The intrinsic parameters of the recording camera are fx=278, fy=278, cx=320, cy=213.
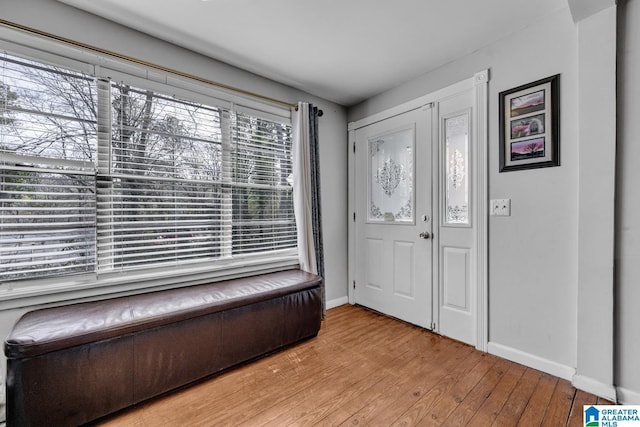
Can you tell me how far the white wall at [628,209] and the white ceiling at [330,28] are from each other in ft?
1.47

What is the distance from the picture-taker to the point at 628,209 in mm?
1611

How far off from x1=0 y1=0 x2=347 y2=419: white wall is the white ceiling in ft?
0.25

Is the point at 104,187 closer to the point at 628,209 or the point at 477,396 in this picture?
the point at 477,396

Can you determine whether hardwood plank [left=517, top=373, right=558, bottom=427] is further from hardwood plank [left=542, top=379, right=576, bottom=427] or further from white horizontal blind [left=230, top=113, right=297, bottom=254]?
white horizontal blind [left=230, top=113, right=297, bottom=254]

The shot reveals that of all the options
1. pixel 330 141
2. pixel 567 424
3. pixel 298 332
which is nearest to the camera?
pixel 567 424

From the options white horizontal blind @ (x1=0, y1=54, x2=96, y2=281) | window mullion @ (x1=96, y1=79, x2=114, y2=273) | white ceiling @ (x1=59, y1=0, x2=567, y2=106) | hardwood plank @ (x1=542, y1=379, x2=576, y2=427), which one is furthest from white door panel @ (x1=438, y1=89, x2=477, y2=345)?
white horizontal blind @ (x1=0, y1=54, x2=96, y2=281)

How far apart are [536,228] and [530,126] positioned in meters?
0.73

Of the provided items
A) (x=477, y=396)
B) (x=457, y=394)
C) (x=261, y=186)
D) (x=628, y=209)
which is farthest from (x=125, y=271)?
(x=628, y=209)

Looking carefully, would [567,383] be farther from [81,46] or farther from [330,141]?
[81,46]

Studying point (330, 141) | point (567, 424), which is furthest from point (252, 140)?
point (567, 424)

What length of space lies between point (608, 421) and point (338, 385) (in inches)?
57.7

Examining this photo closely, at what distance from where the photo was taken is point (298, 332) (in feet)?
7.68

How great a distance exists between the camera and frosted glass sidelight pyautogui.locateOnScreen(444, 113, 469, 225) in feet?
7.78

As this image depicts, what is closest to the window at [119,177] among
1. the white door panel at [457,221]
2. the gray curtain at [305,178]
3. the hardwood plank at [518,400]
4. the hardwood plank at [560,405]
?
the gray curtain at [305,178]
